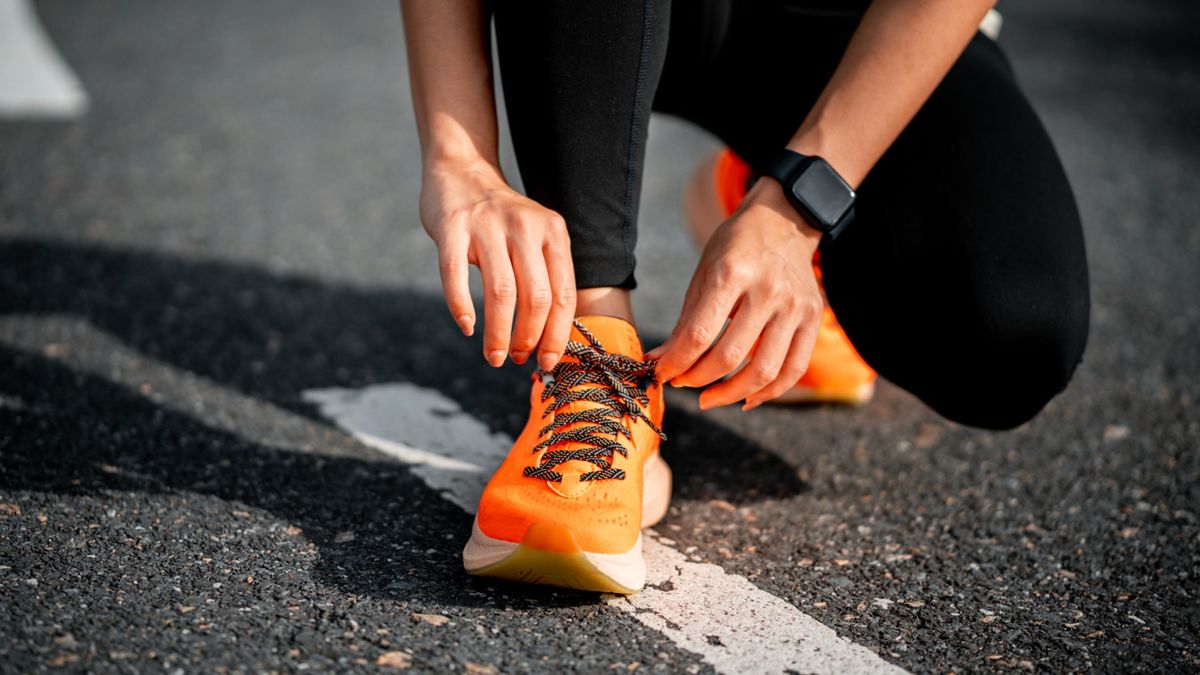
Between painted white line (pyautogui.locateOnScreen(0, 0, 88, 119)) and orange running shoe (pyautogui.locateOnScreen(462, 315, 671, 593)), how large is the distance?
284 cm

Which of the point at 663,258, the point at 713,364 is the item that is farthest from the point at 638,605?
the point at 663,258

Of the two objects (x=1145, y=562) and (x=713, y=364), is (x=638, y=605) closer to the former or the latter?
(x=713, y=364)

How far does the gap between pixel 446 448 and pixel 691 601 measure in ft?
1.94

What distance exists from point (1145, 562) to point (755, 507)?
597 millimetres

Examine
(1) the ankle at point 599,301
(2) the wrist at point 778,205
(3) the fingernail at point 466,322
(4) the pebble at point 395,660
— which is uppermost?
(2) the wrist at point 778,205

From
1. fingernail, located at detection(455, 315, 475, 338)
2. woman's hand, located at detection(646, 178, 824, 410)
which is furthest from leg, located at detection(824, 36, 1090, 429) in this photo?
fingernail, located at detection(455, 315, 475, 338)

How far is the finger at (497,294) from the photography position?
1188 mm

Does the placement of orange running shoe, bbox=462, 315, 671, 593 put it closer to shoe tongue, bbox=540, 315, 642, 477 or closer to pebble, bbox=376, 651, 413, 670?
shoe tongue, bbox=540, 315, 642, 477

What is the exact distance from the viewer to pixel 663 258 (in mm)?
2756

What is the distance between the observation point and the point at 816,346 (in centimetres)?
194

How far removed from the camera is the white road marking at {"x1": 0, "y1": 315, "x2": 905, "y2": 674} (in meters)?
1.25

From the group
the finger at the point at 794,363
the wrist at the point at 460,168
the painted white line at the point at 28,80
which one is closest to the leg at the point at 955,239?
the finger at the point at 794,363

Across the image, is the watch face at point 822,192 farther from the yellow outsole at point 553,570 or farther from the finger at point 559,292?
the yellow outsole at point 553,570

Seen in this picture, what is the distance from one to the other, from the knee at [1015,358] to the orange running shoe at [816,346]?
0.33 meters
